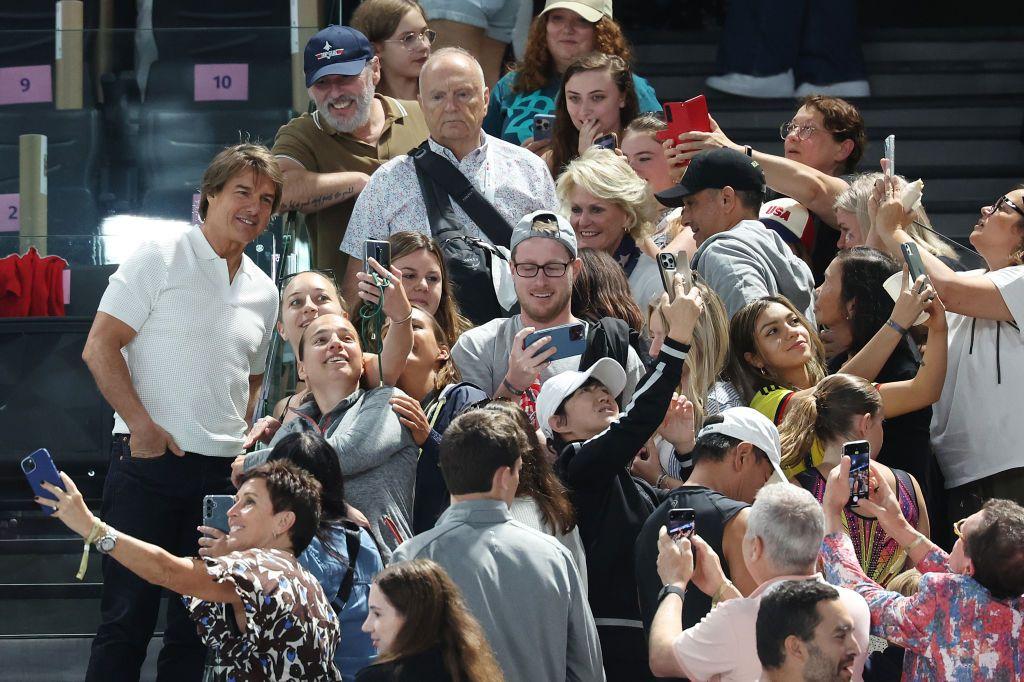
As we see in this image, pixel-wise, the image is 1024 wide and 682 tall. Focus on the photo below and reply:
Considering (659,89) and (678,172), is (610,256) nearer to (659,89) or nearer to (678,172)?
(678,172)

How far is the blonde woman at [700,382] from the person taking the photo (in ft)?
18.6

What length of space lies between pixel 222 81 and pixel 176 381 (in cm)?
269

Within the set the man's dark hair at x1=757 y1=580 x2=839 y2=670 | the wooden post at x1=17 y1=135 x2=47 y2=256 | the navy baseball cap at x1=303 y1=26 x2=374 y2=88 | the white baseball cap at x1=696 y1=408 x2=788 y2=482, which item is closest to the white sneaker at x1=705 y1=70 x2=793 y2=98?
the navy baseball cap at x1=303 y1=26 x2=374 y2=88

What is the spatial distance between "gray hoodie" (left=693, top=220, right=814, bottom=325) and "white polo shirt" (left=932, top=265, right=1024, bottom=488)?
0.68m

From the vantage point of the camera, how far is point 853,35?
955 centimetres

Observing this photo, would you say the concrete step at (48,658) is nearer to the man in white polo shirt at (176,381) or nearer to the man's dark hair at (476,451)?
the man in white polo shirt at (176,381)

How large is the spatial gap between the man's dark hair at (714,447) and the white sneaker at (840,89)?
501cm

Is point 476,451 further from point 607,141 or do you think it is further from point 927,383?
point 607,141

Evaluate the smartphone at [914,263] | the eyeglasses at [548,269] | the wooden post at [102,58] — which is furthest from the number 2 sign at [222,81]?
the smartphone at [914,263]

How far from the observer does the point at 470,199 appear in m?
6.74

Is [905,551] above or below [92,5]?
below

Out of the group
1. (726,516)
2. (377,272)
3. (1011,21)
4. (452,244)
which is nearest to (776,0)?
(1011,21)

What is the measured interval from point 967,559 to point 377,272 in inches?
83.0

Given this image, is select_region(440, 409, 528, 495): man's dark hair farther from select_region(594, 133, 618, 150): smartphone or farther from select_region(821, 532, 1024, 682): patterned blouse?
select_region(594, 133, 618, 150): smartphone
